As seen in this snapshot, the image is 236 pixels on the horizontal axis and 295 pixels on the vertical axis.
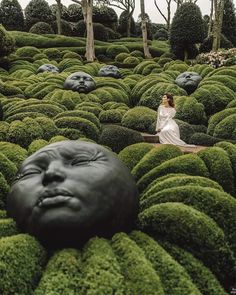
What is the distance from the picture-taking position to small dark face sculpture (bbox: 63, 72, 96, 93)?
14180 millimetres

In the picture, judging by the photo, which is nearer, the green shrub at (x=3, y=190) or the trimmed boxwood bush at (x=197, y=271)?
the trimmed boxwood bush at (x=197, y=271)

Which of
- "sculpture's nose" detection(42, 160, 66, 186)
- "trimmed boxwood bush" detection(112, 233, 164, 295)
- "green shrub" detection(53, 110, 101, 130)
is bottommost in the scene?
"green shrub" detection(53, 110, 101, 130)

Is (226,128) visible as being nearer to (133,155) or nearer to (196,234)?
(133,155)

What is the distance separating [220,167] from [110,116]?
19.0 feet

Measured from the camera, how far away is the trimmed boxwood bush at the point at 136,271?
12.1 ft

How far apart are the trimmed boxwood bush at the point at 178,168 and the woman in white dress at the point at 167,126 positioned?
13.5 feet

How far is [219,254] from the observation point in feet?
14.7

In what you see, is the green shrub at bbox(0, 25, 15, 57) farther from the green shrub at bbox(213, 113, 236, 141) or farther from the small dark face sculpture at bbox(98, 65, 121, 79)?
the green shrub at bbox(213, 113, 236, 141)

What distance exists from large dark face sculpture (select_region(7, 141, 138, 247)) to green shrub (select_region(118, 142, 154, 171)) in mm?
1421

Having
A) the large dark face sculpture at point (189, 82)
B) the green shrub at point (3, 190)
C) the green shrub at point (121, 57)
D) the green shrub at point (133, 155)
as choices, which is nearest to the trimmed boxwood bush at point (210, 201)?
the green shrub at point (133, 155)

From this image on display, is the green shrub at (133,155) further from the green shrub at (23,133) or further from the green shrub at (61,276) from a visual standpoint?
the green shrub at (61,276)

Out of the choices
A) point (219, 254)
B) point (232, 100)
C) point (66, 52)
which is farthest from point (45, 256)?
point (66, 52)

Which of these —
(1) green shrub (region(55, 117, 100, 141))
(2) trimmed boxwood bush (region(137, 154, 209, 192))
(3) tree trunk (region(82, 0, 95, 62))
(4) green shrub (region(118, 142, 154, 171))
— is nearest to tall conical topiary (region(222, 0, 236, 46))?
(3) tree trunk (region(82, 0, 95, 62))

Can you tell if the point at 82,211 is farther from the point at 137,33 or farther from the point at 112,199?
the point at 137,33
